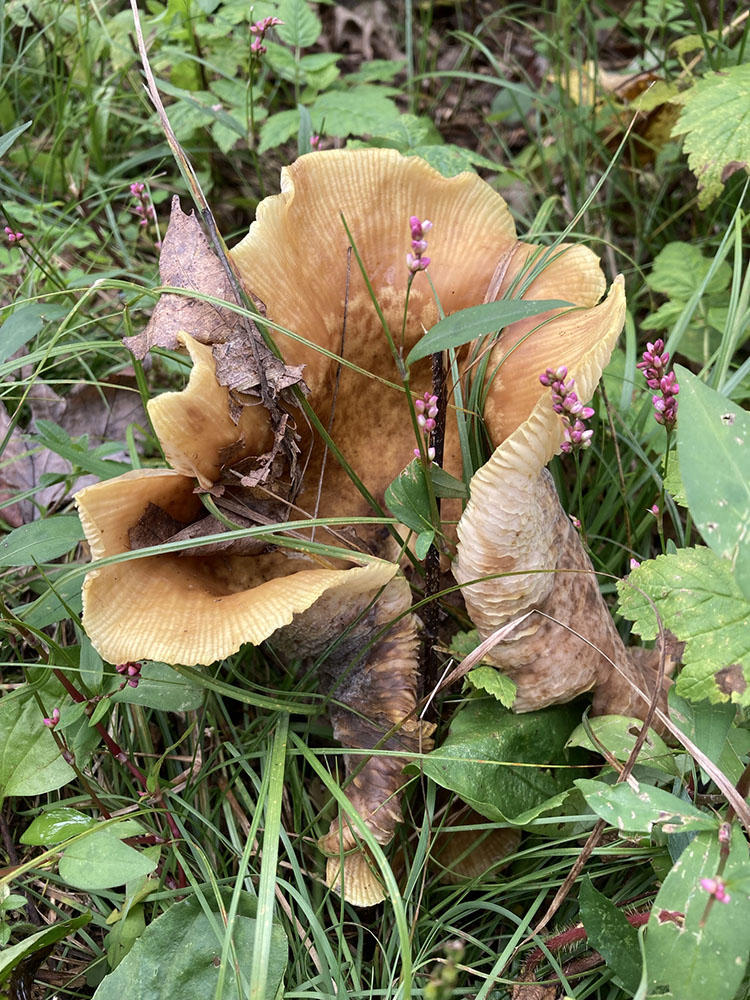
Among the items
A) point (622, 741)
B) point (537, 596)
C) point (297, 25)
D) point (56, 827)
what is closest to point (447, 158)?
point (297, 25)

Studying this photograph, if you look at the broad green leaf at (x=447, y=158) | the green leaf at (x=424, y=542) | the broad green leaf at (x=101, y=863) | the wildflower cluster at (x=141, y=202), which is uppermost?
the broad green leaf at (x=447, y=158)

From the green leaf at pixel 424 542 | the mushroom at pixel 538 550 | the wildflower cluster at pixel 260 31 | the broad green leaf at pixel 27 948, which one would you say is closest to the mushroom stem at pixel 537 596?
the mushroom at pixel 538 550

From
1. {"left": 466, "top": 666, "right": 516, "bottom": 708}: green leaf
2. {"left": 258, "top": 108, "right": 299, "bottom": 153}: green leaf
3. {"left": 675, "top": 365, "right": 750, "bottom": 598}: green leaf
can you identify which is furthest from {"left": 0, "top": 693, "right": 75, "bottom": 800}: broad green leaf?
{"left": 258, "top": 108, "right": 299, "bottom": 153}: green leaf

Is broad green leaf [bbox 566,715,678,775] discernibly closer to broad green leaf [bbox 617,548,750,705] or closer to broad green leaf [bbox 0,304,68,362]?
broad green leaf [bbox 617,548,750,705]

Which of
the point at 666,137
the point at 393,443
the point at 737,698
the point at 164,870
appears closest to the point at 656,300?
the point at 666,137

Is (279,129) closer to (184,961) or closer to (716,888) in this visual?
(184,961)

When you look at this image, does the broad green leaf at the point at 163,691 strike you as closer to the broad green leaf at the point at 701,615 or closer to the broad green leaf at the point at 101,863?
the broad green leaf at the point at 101,863
